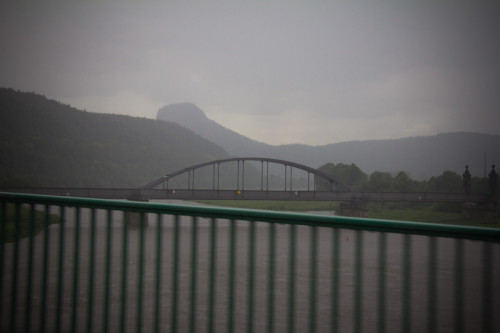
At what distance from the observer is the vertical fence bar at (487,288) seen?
1.99 meters

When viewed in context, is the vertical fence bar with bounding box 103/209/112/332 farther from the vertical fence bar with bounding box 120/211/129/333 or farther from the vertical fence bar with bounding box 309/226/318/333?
the vertical fence bar with bounding box 309/226/318/333

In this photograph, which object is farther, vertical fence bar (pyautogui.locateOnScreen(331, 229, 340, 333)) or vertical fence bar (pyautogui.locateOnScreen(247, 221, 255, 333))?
vertical fence bar (pyautogui.locateOnScreen(247, 221, 255, 333))

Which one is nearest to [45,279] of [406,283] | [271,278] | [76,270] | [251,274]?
[76,270]

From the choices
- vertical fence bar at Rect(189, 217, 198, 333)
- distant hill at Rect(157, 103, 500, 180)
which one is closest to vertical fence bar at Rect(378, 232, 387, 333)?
vertical fence bar at Rect(189, 217, 198, 333)

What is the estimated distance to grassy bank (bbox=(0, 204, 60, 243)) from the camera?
9.88 feet

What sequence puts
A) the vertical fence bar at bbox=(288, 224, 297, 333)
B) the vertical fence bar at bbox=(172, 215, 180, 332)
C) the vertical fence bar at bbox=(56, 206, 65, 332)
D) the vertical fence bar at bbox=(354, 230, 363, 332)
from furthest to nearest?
the vertical fence bar at bbox=(56, 206, 65, 332), the vertical fence bar at bbox=(172, 215, 180, 332), the vertical fence bar at bbox=(288, 224, 297, 333), the vertical fence bar at bbox=(354, 230, 363, 332)

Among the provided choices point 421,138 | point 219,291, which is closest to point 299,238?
point 219,291

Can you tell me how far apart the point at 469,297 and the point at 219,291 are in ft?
4.60

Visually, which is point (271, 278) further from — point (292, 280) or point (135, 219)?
point (135, 219)

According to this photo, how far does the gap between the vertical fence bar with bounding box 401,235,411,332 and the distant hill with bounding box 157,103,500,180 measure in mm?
129688

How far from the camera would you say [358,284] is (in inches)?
89.4

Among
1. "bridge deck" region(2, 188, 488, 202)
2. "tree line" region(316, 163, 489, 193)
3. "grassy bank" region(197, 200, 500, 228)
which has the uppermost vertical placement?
"tree line" region(316, 163, 489, 193)

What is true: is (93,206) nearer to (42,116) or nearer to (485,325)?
(485,325)

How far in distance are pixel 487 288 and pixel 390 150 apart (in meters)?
164
